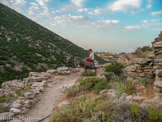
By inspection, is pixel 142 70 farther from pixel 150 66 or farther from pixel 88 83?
pixel 88 83

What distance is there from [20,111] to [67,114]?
2347 mm

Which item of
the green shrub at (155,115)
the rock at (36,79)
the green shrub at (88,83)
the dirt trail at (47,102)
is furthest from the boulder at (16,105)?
the green shrub at (155,115)

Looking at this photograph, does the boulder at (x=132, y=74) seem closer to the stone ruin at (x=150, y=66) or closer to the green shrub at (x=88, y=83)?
the stone ruin at (x=150, y=66)

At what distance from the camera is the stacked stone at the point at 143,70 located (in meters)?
7.72

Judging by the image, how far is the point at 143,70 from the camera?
319 inches

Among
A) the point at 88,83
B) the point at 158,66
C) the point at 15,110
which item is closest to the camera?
the point at 15,110

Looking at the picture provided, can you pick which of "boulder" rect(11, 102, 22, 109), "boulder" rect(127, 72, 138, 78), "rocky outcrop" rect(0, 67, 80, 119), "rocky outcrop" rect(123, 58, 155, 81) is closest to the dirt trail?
"rocky outcrop" rect(0, 67, 80, 119)

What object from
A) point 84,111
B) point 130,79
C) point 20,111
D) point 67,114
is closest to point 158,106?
point 84,111

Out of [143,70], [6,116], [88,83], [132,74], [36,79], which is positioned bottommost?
[6,116]

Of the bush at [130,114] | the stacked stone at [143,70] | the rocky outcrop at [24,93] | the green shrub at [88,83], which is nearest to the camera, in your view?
the bush at [130,114]

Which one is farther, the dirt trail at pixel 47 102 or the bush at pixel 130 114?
the dirt trail at pixel 47 102

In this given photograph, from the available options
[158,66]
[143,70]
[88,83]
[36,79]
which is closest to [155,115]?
[158,66]

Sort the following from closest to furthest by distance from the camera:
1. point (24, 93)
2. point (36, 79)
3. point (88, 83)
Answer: point (24, 93) → point (88, 83) → point (36, 79)

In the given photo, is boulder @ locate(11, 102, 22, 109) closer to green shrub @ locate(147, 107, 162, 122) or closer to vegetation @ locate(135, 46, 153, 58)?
green shrub @ locate(147, 107, 162, 122)
